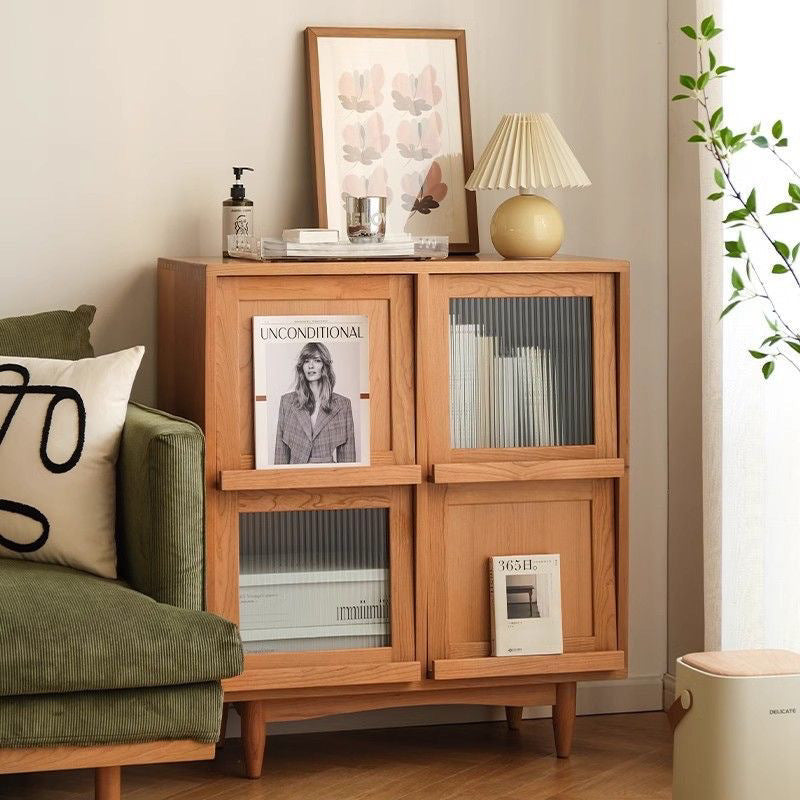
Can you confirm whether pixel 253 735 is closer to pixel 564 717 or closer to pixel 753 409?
pixel 564 717

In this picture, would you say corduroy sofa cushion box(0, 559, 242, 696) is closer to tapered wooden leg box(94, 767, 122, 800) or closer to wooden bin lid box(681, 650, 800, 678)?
tapered wooden leg box(94, 767, 122, 800)

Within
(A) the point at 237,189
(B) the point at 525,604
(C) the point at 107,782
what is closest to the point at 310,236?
(A) the point at 237,189

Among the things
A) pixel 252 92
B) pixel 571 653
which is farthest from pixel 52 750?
pixel 252 92

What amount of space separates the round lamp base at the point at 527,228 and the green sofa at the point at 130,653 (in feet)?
2.80

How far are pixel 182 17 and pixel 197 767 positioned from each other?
5.40 ft

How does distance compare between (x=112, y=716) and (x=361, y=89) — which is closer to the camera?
(x=112, y=716)

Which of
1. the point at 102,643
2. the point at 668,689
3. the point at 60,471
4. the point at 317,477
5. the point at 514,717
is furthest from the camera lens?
the point at 668,689

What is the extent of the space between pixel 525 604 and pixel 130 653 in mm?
927

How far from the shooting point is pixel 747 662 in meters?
2.29

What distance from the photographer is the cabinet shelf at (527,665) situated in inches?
106

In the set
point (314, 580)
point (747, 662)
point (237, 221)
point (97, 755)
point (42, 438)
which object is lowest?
point (97, 755)

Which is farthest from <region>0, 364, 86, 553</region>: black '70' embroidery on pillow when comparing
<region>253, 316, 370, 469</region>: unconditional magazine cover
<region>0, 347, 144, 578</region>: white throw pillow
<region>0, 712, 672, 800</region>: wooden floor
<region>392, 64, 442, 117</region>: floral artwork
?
<region>392, 64, 442, 117</region>: floral artwork

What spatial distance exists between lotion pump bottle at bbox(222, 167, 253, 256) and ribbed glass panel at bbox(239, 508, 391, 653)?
2.04 feet

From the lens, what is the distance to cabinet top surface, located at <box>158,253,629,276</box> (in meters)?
2.56
